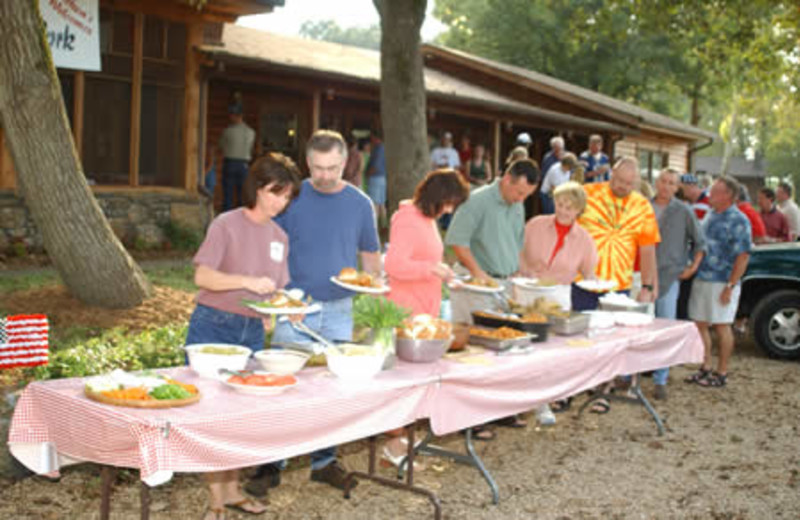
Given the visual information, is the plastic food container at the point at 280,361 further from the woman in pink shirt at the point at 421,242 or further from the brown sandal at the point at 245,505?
the woman in pink shirt at the point at 421,242

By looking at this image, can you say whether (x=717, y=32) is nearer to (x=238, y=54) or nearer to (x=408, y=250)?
(x=238, y=54)

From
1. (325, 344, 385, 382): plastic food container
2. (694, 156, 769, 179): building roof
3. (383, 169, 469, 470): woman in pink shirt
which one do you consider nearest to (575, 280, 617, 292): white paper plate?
(383, 169, 469, 470): woman in pink shirt

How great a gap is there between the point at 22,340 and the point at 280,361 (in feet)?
9.17

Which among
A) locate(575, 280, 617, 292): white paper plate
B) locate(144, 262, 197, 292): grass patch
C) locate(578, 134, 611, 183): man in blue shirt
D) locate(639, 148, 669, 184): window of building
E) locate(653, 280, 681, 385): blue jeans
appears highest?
locate(639, 148, 669, 184): window of building

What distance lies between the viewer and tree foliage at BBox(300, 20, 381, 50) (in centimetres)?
11281

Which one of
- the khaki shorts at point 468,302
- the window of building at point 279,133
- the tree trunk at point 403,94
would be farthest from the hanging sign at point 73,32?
the khaki shorts at point 468,302

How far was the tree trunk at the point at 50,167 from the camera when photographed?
7.79 meters

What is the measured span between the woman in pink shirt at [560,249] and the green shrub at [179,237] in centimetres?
741

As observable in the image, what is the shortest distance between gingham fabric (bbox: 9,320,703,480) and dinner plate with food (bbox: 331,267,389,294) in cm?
39

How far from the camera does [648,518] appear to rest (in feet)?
16.6

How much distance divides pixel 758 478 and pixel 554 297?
170 cm

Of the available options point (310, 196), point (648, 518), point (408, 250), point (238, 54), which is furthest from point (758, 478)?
point (238, 54)

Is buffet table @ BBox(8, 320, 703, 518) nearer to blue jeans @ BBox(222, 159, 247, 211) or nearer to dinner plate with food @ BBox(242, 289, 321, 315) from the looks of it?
dinner plate with food @ BBox(242, 289, 321, 315)

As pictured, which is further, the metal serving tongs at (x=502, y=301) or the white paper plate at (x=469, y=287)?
the metal serving tongs at (x=502, y=301)
